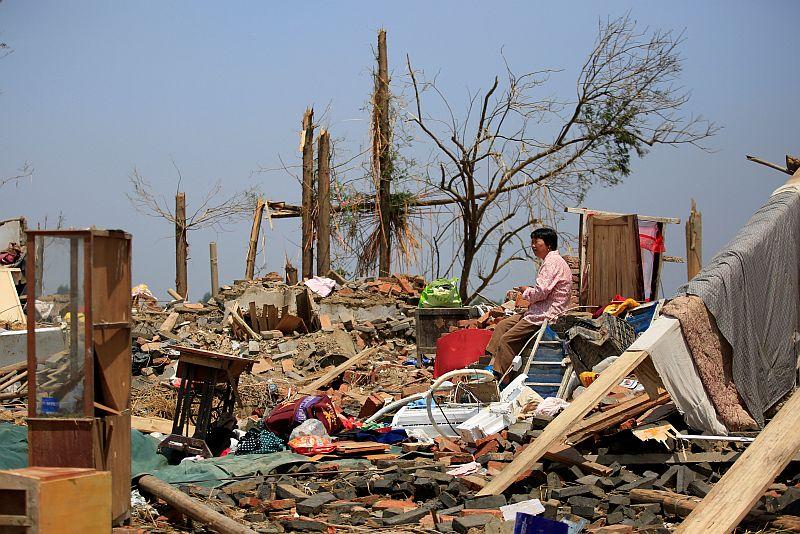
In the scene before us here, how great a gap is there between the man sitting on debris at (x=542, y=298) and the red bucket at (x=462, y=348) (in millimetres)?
1166

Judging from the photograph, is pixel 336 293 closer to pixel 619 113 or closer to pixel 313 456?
pixel 619 113

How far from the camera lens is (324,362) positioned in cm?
1474

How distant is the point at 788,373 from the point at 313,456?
4378mm

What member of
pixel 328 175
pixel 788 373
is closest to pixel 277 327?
pixel 328 175

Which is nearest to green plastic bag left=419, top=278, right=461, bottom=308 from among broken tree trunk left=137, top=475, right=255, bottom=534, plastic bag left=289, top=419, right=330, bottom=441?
plastic bag left=289, top=419, right=330, bottom=441

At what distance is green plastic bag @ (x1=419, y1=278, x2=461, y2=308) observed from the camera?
14438 millimetres

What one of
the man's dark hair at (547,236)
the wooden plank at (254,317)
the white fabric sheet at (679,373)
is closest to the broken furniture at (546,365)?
the man's dark hair at (547,236)

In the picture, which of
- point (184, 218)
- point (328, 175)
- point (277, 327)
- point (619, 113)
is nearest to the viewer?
point (277, 327)

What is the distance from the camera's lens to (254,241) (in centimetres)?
2008

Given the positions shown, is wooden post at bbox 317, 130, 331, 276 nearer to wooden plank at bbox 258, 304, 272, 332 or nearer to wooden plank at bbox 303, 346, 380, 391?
wooden plank at bbox 258, 304, 272, 332

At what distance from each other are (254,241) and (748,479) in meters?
15.9

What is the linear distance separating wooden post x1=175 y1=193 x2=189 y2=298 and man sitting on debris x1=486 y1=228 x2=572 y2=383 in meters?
14.1

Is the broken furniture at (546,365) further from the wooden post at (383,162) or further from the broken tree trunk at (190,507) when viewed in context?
the wooden post at (383,162)

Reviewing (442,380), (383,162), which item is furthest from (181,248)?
(442,380)
